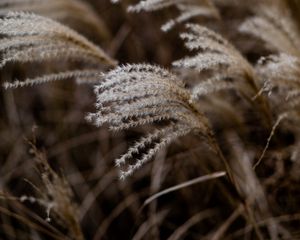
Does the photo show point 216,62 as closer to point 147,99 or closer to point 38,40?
point 147,99

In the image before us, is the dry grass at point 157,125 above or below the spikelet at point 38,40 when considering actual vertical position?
below

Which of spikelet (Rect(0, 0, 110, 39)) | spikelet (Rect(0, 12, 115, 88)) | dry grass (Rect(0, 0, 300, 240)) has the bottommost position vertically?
dry grass (Rect(0, 0, 300, 240))

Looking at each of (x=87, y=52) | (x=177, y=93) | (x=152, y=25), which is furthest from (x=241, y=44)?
(x=177, y=93)

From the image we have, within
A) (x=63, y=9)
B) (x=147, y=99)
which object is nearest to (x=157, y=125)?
(x=63, y=9)

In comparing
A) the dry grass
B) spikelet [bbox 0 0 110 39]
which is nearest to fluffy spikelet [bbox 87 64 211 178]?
the dry grass

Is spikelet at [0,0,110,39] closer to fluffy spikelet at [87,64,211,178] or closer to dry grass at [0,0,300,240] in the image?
dry grass at [0,0,300,240]

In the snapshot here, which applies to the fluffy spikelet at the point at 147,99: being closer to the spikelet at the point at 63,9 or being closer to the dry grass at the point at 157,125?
the dry grass at the point at 157,125

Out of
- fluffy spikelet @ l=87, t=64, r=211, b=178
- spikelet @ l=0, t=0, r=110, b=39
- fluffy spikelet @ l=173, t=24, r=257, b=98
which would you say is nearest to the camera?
fluffy spikelet @ l=87, t=64, r=211, b=178

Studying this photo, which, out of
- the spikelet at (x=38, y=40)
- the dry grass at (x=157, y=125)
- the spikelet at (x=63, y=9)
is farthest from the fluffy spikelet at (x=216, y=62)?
the spikelet at (x=63, y=9)
